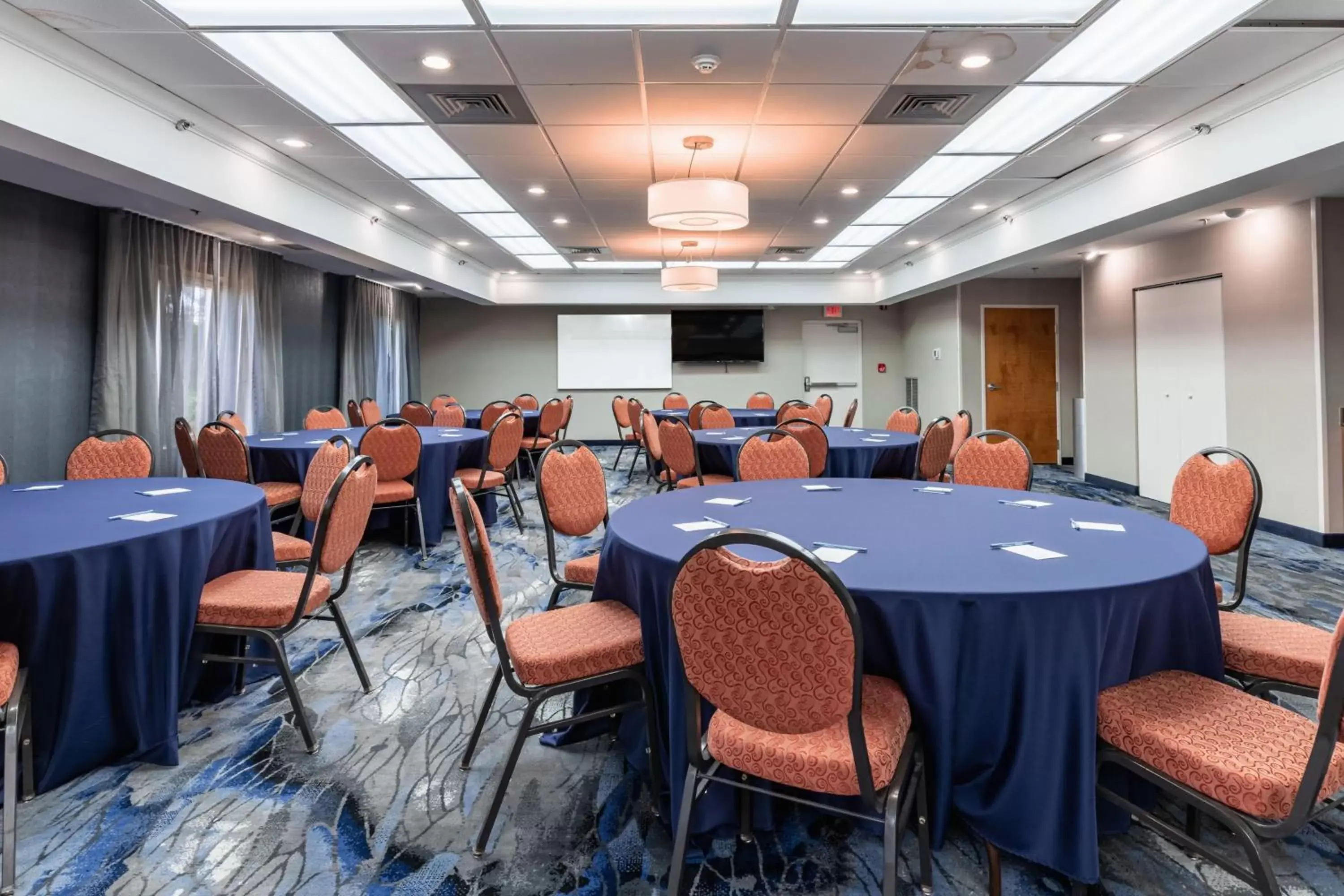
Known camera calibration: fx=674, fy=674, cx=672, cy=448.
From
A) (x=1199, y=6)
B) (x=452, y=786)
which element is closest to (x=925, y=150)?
(x=1199, y=6)

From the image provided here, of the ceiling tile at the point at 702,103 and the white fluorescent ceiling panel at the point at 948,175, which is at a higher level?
the white fluorescent ceiling panel at the point at 948,175

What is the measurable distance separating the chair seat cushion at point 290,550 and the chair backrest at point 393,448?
60.4 inches

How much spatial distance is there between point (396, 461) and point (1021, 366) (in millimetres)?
8690

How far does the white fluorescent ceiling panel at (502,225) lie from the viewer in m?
7.07

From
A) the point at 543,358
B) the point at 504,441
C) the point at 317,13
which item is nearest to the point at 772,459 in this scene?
the point at 504,441

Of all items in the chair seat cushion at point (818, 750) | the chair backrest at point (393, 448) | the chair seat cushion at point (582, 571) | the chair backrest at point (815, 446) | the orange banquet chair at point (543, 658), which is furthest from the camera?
the chair backrest at point (815, 446)

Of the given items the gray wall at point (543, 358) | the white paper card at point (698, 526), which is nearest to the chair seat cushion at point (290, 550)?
the white paper card at point (698, 526)

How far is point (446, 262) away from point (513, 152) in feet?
14.5

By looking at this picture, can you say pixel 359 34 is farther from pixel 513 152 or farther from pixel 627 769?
pixel 627 769

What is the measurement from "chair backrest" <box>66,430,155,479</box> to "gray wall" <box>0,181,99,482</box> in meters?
2.31

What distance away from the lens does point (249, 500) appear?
2.67 meters

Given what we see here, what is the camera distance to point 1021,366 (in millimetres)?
9734

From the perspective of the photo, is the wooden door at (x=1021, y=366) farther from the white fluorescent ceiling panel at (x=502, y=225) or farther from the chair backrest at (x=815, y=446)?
the white fluorescent ceiling panel at (x=502, y=225)

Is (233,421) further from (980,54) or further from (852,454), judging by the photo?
(980,54)
